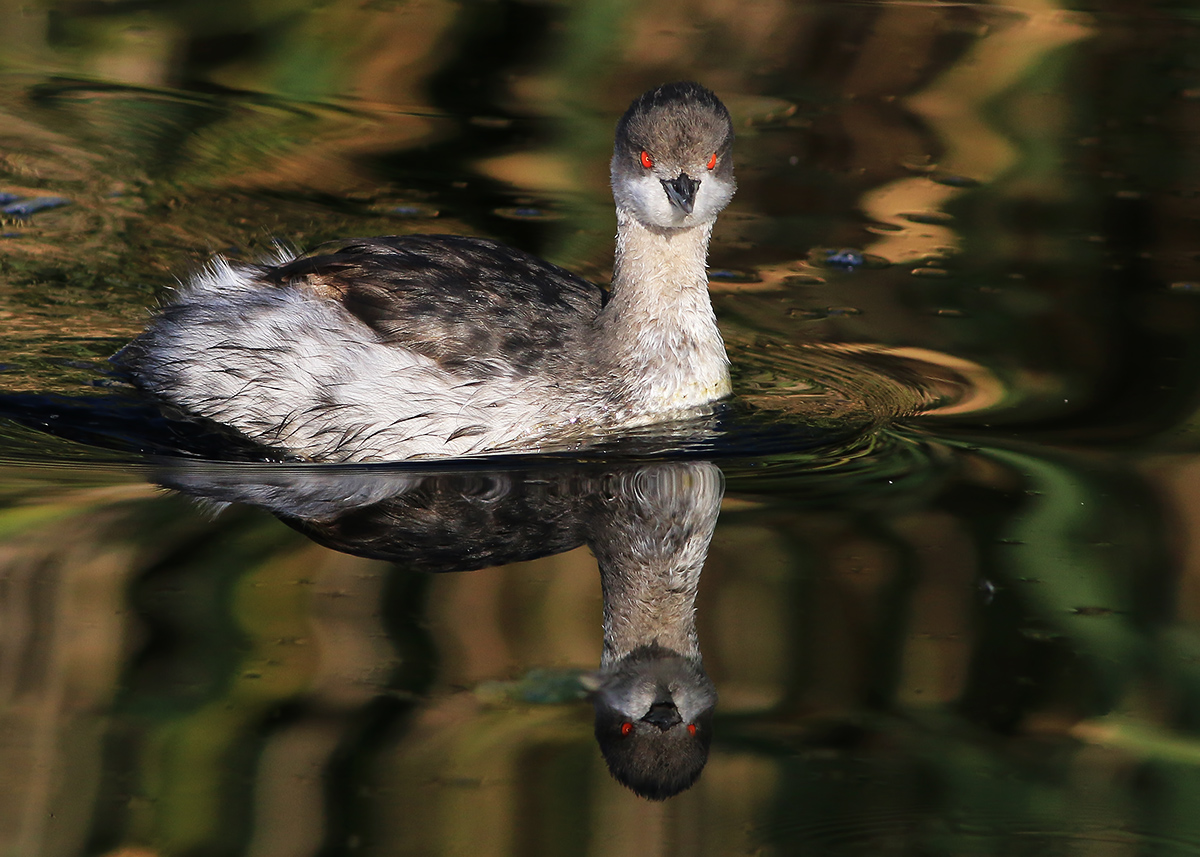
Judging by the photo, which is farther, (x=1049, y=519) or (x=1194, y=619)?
(x=1049, y=519)

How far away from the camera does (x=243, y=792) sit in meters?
3.71

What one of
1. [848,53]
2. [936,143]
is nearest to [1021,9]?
[848,53]

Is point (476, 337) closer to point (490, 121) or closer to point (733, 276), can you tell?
point (733, 276)

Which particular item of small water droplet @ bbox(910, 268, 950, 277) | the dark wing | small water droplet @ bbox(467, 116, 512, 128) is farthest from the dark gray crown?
small water droplet @ bbox(467, 116, 512, 128)

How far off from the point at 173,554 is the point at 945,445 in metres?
3.14

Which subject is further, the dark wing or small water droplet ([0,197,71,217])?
small water droplet ([0,197,71,217])

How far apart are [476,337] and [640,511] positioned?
1.16 m

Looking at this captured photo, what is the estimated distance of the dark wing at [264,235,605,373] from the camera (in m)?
6.22

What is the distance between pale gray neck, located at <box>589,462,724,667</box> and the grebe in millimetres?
648

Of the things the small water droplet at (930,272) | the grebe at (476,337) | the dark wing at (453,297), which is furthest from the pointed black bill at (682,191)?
the small water droplet at (930,272)

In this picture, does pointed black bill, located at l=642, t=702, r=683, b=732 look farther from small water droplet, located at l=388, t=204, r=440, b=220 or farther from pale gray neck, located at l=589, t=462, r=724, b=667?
small water droplet, located at l=388, t=204, r=440, b=220

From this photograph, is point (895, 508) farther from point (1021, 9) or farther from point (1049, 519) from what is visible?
point (1021, 9)

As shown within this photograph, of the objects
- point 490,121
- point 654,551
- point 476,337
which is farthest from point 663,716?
point 490,121

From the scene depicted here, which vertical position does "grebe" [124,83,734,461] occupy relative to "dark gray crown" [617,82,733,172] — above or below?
below
